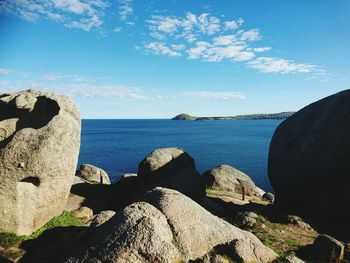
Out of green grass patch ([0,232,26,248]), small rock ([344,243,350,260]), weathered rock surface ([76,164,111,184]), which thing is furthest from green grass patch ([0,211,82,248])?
weathered rock surface ([76,164,111,184])

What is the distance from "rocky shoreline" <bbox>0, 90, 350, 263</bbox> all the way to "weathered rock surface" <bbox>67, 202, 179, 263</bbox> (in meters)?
0.03

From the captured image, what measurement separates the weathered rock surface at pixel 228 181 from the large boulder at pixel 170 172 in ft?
8.79

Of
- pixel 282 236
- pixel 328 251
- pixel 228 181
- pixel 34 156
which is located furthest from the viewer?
pixel 228 181

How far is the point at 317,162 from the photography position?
2261cm

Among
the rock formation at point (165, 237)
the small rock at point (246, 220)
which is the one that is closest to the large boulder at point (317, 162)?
the small rock at point (246, 220)

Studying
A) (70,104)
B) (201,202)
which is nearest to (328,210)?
(201,202)

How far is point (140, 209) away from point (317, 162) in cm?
1578

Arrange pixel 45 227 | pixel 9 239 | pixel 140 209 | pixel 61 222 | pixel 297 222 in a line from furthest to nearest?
1. pixel 297 222
2. pixel 61 222
3. pixel 45 227
4. pixel 9 239
5. pixel 140 209

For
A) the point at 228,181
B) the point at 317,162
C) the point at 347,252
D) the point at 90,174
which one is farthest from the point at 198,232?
the point at 90,174

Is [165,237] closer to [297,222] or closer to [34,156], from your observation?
[34,156]

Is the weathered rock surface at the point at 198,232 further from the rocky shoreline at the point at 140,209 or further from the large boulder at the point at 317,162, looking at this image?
the large boulder at the point at 317,162

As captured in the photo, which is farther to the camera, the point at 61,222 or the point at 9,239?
the point at 61,222

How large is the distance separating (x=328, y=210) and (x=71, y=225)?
51.4ft

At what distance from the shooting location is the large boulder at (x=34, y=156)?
16.1 meters
